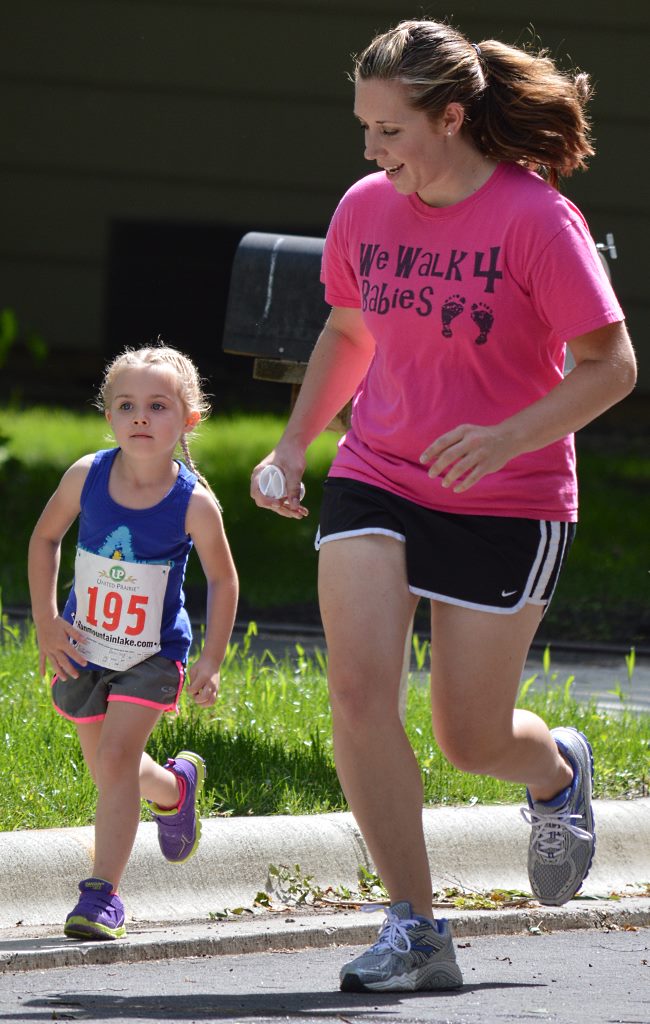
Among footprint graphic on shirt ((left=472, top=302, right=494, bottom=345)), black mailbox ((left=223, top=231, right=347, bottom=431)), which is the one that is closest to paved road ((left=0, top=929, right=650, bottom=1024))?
footprint graphic on shirt ((left=472, top=302, right=494, bottom=345))

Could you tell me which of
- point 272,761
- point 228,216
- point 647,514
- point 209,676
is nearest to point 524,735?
point 209,676

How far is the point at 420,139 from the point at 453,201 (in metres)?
0.16

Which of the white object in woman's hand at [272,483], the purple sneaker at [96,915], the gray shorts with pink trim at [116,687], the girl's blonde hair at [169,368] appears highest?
the girl's blonde hair at [169,368]

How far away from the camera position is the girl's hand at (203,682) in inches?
161

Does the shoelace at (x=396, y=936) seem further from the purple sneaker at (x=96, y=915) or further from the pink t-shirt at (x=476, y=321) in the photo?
the pink t-shirt at (x=476, y=321)

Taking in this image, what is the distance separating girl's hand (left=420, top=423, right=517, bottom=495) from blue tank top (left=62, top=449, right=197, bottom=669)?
3.14 feet

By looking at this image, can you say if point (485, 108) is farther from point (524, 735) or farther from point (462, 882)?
point (462, 882)

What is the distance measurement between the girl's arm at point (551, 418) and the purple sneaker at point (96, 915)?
4.05 feet

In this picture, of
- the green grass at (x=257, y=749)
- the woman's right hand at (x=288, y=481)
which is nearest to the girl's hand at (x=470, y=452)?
the woman's right hand at (x=288, y=481)

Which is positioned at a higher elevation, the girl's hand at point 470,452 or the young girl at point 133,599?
the girl's hand at point 470,452

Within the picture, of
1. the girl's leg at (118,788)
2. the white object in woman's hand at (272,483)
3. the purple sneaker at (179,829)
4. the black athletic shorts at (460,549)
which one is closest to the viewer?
the black athletic shorts at (460,549)

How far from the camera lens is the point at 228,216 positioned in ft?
58.5

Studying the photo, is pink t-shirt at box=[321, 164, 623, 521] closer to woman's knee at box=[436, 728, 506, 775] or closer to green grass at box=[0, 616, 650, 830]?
woman's knee at box=[436, 728, 506, 775]

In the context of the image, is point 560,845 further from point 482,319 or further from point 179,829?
point 482,319
